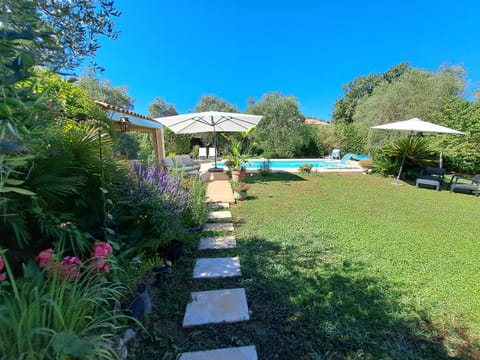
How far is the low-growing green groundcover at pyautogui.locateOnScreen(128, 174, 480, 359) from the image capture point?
1943mm

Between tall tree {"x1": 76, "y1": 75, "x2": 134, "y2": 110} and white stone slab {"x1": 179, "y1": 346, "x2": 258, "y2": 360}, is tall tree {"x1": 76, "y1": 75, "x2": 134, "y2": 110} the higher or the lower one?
the higher one

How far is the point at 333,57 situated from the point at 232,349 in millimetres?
23323

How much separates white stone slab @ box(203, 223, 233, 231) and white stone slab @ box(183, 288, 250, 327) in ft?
6.24

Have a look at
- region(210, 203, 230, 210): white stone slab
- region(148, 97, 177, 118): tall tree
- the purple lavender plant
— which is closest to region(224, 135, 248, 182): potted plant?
region(210, 203, 230, 210): white stone slab

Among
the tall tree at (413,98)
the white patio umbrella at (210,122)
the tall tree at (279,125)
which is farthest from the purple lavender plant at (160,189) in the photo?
the tall tree at (279,125)

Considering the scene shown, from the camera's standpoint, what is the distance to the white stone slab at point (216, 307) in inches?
85.8

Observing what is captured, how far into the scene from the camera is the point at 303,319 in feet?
7.25

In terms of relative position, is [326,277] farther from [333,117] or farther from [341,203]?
[333,117]

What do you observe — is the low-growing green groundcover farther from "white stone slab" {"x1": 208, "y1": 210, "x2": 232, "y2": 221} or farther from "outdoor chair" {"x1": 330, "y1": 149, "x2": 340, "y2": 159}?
"outdoor chair" {"x1": 330, "y1": 149, "x2": 340, "y2": 159}

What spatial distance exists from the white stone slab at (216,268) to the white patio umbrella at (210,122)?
20.5 ft

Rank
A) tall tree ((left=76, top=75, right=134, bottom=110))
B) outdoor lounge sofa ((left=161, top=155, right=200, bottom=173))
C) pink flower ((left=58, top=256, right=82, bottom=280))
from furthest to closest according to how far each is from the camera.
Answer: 1. tall tree ((left=76, top=75, right=134, bottom=110))
2. outdoor lounge sofa ((left=161, top=155, right=200, bottom=173))
3. pink flower ((left=58, top=256, right=82, bottom=280))

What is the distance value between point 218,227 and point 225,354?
2.80 metres

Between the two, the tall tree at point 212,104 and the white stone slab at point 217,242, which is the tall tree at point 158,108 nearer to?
the tall tree at point 212,104

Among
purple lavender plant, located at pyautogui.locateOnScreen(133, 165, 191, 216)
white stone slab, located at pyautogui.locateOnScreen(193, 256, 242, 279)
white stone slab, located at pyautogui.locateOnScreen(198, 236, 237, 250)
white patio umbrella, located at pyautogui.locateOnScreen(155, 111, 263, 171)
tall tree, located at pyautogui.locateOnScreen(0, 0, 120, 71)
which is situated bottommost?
white stone slab, located at pyautogui.locateOnScreen(193, 256, 242, 279)
